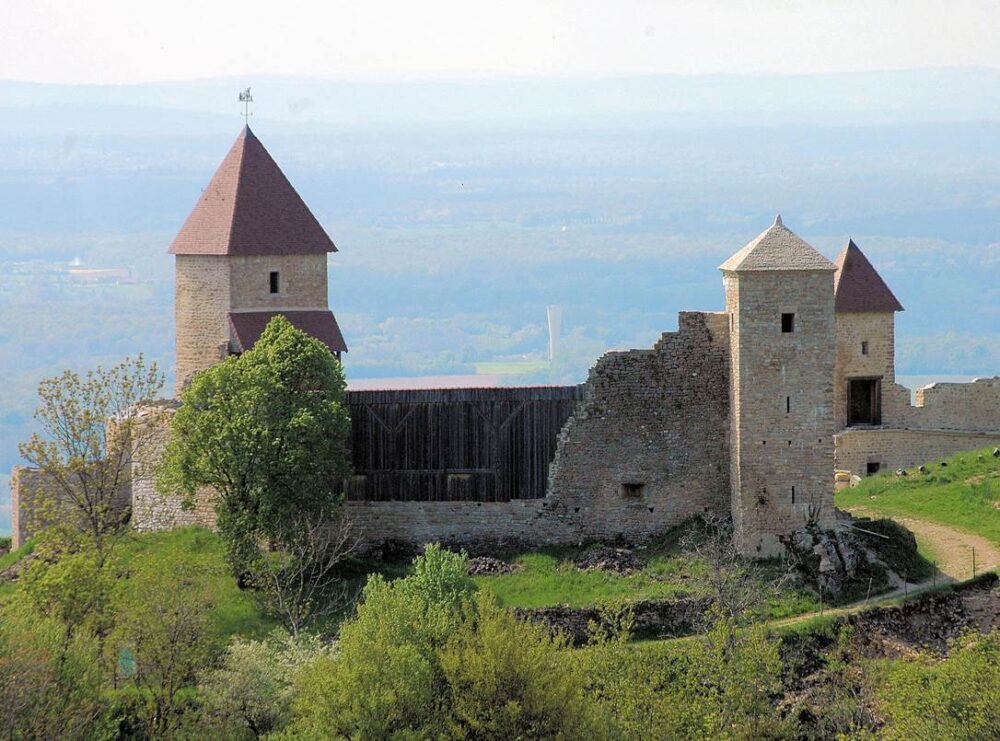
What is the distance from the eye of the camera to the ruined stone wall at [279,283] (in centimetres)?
4541

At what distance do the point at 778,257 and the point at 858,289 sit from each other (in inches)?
532

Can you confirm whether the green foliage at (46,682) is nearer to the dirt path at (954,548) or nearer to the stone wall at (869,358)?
the dirt path at (954,548)

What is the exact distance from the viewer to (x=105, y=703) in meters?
33.9

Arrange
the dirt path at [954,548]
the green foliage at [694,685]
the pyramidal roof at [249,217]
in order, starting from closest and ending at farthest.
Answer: the green foliage at [694,685]
the dirt path at [954,548]
the pyramidal roof at [249,217]

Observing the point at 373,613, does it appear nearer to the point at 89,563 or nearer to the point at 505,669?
the point at 505,669

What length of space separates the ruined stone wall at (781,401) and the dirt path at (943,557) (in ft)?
6.35

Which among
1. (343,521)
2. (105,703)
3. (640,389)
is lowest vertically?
(105,703)

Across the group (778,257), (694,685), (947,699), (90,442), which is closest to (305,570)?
(90,442)

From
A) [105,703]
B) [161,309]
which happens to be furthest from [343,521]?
[161,309]

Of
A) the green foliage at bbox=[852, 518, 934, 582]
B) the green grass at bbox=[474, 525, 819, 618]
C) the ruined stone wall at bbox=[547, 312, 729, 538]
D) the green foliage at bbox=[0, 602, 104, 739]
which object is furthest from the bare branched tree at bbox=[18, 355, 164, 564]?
the green foliage at bbox=[852, 518, 934, 582]

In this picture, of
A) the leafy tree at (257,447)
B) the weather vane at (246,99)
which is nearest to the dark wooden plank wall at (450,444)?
the leafy tree at (257,447)

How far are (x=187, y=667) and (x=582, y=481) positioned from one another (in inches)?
361

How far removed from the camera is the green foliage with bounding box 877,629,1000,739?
31.6m

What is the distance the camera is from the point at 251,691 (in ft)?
111
